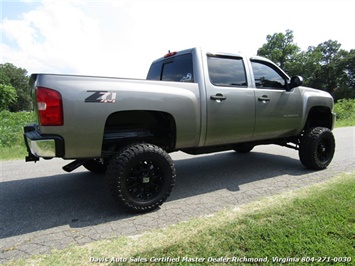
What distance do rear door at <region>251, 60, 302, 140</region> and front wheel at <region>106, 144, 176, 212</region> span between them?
1757 millimetres

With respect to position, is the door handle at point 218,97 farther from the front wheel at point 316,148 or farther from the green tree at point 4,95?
the green tree at point 4,95

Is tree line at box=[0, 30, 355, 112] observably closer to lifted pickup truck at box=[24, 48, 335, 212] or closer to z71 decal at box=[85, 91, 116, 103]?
lifted pickup truck at box=[24, 48, 335, 212]

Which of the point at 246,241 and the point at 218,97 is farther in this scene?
the point at 218,97

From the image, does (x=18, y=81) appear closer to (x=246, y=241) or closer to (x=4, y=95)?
(x=4, y=95)

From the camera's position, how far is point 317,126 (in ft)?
16.3

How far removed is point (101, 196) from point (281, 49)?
65.9 m

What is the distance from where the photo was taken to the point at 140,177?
2910 millimetres

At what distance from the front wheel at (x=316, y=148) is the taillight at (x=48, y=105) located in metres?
3.99

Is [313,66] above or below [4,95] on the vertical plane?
above

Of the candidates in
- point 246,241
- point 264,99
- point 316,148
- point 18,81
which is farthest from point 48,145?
point 18,81

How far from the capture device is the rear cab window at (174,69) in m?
3.54

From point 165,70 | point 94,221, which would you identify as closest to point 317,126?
point 165,70

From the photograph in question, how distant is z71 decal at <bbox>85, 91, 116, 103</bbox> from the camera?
2.55 metres

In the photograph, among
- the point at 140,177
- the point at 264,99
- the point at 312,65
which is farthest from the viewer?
the point at 312,65
